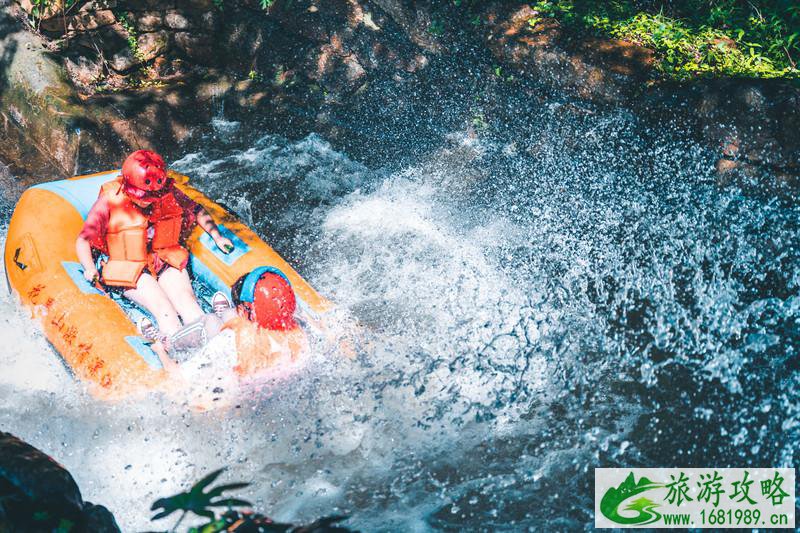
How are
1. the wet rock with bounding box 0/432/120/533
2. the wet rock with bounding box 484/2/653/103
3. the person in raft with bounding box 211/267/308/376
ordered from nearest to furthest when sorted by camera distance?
the wet rock with bounding box 0/432/120/533 < the person in raft with bounding box 211/267/308/376 < the wet rock with bounding box 484/2/653/103

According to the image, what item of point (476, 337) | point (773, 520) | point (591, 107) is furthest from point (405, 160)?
point (773, 520)

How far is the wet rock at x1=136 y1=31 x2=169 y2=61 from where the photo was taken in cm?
710

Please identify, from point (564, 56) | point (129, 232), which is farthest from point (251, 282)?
point (564, 56)

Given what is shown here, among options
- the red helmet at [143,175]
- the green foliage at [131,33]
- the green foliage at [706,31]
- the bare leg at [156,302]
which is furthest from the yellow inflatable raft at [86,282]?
the green foliage at [706,31]

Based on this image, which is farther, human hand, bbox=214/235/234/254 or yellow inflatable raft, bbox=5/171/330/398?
human hand, bbox=214/235/234/254

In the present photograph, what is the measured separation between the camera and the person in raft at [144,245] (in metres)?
4.37

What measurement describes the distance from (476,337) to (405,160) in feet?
8.69

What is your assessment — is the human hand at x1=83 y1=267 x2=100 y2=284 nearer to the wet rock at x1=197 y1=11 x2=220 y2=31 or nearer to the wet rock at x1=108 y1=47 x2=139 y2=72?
the wet rock at x1=108 y1=47 x2=139 y2=72

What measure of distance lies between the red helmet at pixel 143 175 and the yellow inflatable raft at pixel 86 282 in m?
0.60

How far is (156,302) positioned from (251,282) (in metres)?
0.72

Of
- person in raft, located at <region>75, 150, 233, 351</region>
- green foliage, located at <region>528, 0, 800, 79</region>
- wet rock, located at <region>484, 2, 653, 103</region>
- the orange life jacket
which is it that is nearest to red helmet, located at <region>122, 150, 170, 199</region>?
person in raft, located at <region>75, 150, 233, 351</region>

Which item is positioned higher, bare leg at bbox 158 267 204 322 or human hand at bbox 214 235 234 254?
human hand at bbox 214 235 234 254

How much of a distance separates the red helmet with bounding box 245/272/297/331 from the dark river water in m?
0.37

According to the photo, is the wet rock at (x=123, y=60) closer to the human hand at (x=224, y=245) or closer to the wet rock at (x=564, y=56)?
the human hand at (x=224, y=245)
